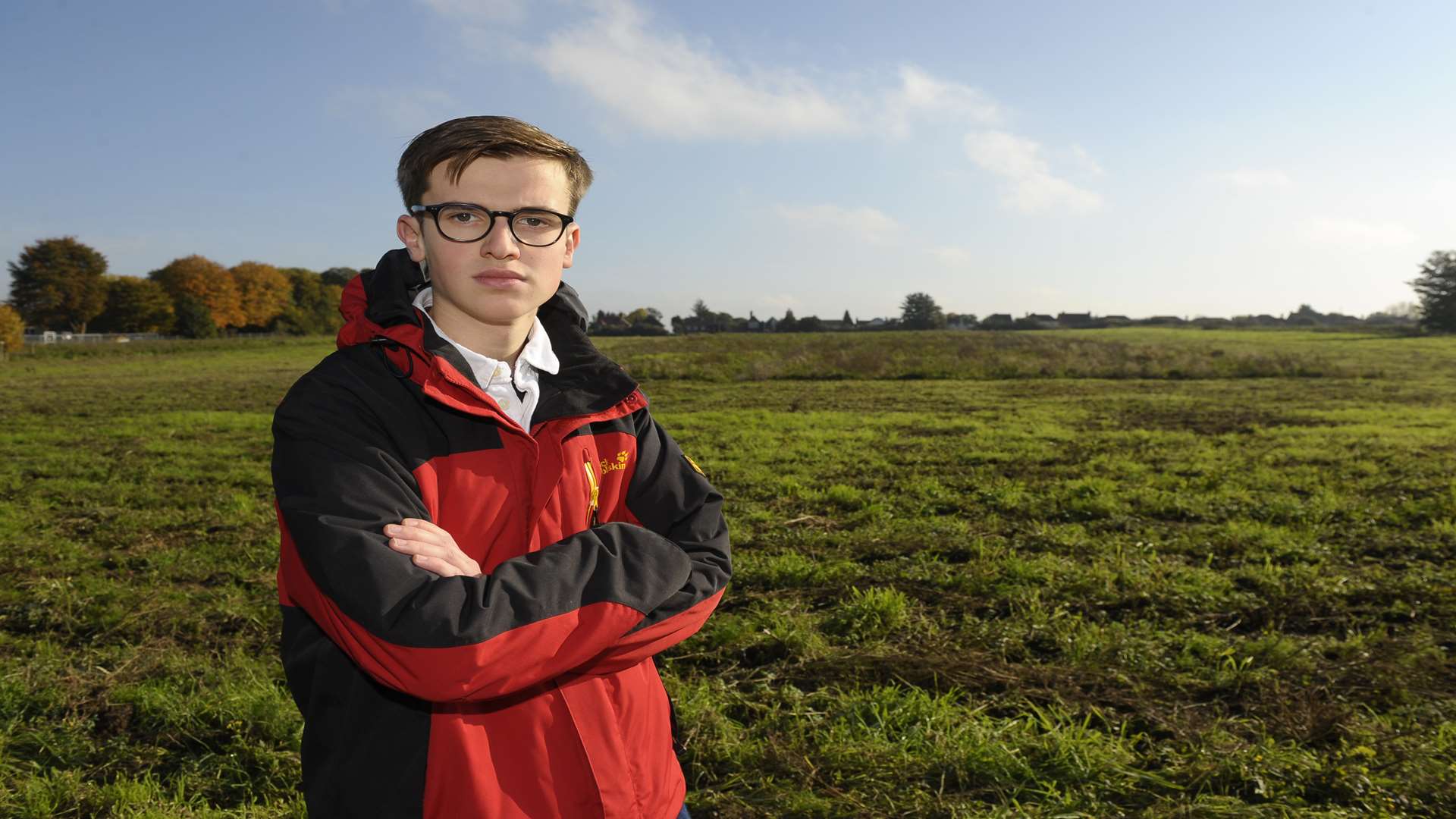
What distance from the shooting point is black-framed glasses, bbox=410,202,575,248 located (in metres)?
1.73

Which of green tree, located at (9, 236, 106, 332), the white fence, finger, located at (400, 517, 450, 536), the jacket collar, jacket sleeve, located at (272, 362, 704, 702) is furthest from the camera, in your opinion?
green tree, located at (9, 236, 106, 332)

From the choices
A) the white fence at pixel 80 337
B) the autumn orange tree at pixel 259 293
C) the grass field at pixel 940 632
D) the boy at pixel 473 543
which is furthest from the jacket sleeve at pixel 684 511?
the autumn orange tree at pixel 259 293

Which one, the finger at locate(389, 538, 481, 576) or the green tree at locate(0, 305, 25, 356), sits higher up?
the green tree at locate(0, 305, 25, 356)

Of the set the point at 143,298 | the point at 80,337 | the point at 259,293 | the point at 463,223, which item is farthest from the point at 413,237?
the point at 259,293

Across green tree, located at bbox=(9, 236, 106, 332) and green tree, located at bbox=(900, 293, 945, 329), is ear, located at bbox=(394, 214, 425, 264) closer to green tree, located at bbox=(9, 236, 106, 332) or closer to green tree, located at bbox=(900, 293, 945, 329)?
green tree, located at bbox=(900, 293, 945, 329)

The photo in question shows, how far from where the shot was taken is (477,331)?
1.84 metres

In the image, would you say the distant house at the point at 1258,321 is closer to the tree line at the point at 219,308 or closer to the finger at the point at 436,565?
the tree line at the point at 219,308

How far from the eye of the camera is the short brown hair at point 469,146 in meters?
1.73

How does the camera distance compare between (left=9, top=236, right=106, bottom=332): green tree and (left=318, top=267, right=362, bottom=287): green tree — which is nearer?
(left=9, top=236, right=106, bottom=332): green tree

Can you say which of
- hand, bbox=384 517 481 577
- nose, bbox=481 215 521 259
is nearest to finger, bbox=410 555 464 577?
hand, bbox=384 517 481 577

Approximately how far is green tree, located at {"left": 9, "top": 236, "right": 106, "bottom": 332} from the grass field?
273 feet

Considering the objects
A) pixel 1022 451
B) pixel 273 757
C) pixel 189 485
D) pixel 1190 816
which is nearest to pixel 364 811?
pixel 273 757

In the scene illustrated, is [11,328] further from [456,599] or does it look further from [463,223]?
[456,599]

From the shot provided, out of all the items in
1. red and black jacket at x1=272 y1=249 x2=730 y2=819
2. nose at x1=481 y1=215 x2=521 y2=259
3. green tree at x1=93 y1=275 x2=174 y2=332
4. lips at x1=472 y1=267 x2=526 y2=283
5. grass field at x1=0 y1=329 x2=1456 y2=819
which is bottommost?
grass field at x1=0 y1=329 x2=1456 y2=819
